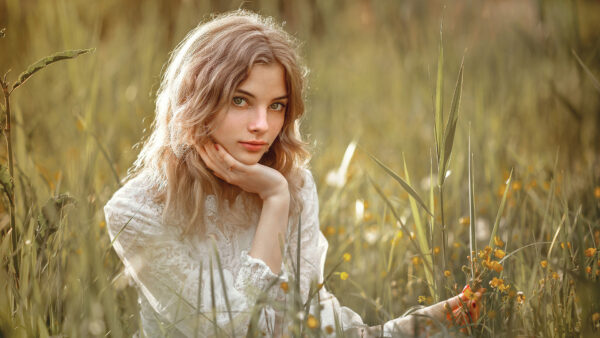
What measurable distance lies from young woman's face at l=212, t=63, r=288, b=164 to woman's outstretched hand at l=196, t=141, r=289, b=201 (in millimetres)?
16

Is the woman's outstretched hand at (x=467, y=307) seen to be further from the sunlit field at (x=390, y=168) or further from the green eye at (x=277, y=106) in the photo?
the green eye at (x=277, y=106)

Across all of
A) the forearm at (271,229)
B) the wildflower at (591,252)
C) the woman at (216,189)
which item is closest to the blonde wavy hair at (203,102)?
the woman at (216,189)

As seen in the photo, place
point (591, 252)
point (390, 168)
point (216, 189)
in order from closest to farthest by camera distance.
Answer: point (591, 252)
point (216, 189)
point (390, 168)

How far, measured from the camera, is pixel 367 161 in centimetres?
288

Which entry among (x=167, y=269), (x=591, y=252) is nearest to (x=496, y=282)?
(x=591, y=252)

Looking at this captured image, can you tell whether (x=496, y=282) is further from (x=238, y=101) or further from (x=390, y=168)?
(x=390, y=168)

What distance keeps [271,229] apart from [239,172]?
15 cm

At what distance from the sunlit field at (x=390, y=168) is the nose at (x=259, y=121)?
22cm

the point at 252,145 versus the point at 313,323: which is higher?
the point at 252,145

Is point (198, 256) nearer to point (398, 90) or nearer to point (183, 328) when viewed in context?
point (183, 328)

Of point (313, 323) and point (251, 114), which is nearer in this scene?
point (313, 323)

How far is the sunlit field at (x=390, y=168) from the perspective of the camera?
1159 mm

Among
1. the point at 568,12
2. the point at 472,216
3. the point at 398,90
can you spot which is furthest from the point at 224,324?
the point at 398,90

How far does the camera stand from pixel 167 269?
129cm
